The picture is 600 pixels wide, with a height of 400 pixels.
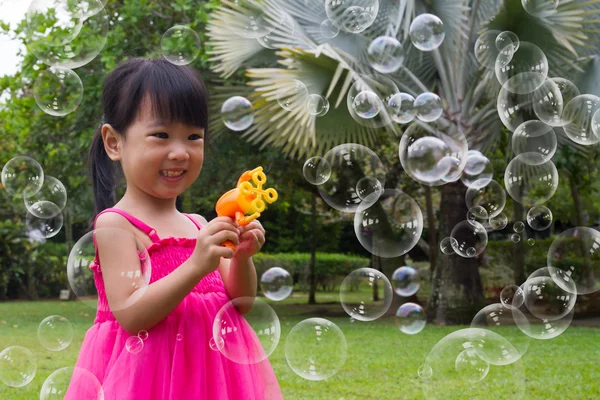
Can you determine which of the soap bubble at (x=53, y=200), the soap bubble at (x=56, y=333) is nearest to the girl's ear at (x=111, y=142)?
the soap bubble at (x=56, y=333)

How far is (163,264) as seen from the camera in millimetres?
2104

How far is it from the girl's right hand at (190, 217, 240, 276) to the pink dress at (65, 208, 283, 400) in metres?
0.25

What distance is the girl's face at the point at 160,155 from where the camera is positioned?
6.70 ft

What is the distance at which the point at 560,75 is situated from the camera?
8.20 m

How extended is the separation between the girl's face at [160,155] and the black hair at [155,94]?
3 centimetres

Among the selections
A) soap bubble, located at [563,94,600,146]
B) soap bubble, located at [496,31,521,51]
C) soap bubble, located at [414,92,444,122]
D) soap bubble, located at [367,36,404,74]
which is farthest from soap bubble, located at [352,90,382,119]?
soap bubble, located at [496,31,521,51]

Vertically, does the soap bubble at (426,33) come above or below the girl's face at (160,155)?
below

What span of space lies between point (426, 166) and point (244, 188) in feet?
9.87

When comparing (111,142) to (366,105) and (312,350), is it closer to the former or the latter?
(312,350)

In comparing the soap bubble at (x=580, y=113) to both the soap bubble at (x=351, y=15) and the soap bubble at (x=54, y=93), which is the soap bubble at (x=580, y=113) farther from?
the soap bubble at (x=54, y=93)

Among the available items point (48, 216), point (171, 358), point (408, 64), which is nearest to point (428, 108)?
point (48, 216)

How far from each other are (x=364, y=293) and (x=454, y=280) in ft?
18.6

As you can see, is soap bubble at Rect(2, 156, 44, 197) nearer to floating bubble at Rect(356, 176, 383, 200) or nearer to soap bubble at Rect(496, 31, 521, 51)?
floating bubble at Rect(356, 176, 383, 200)

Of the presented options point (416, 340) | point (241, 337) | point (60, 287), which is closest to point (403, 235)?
point (241, 337)
